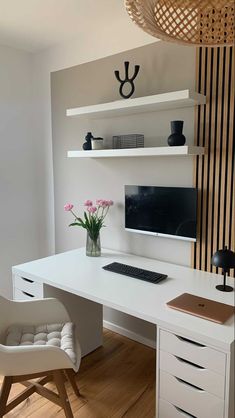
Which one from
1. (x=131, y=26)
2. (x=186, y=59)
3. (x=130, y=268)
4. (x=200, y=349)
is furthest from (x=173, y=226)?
(x=131, y=26)

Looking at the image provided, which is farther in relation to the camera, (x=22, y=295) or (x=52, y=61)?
(x=52, y=61)

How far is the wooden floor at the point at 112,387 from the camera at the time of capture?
185 centimetres

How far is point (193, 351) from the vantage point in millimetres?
1387

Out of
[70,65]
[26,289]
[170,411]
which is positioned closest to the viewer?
[170,411]

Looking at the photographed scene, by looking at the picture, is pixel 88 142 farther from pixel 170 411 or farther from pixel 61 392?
pixel 170 411

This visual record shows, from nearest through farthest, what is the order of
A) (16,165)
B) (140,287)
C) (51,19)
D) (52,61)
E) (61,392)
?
1. (61,392)
2. (140,287)
3. (51,19)
4. (52,61)
5. (16,165)

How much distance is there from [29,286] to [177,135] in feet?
4.47

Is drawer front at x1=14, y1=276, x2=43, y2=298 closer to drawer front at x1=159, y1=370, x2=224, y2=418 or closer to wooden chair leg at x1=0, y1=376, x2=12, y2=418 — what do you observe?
wooden chair leg at x1=0, y1=376, x2=12, y2=418

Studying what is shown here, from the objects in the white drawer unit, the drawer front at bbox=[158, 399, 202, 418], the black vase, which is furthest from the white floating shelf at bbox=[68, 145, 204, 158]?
the drawer front at bbox=[158, 399, 202, 418]

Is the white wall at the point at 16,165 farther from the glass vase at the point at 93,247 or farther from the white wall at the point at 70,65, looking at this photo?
the glass vase at the point at 93,247

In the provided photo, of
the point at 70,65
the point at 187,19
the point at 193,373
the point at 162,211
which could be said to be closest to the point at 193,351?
the point at 193,373

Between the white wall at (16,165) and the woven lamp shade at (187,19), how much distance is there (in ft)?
6.93

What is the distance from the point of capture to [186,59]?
2.05m

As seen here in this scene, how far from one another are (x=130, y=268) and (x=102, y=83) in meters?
1.45
